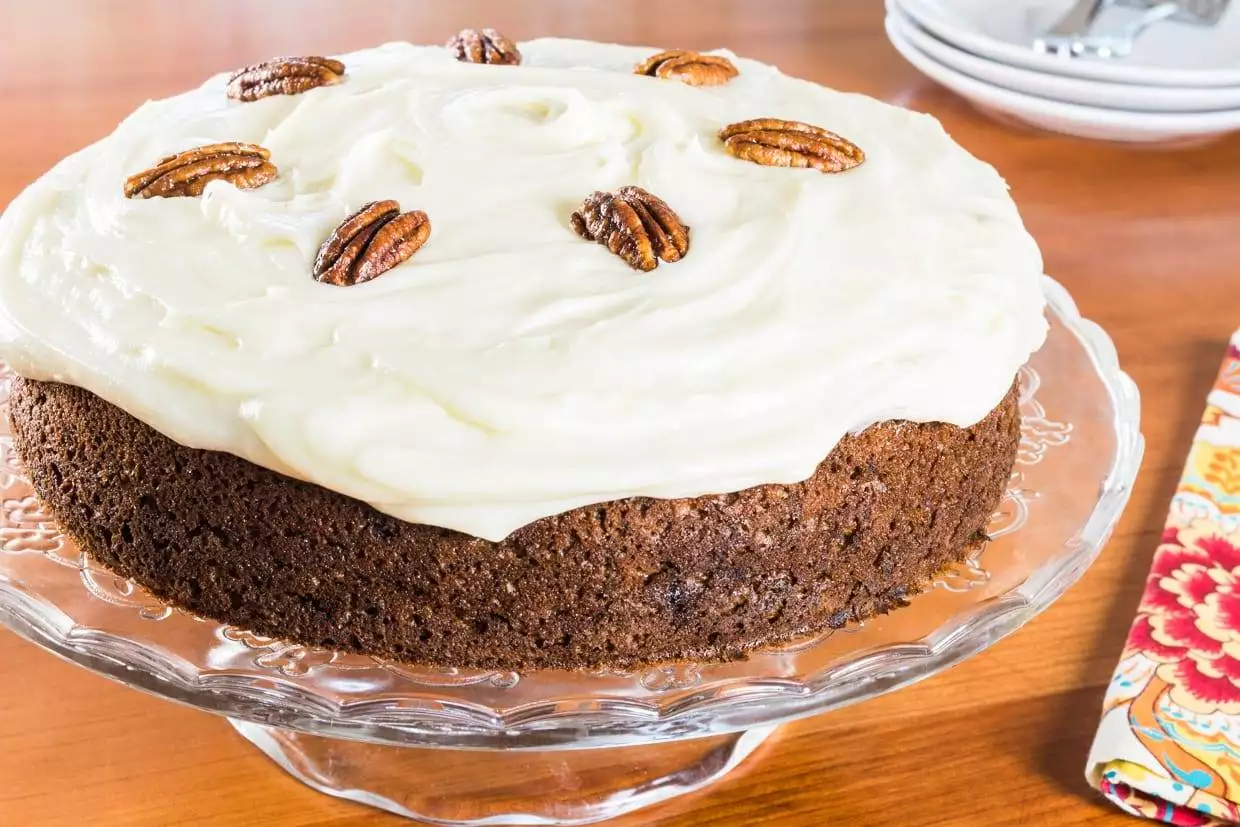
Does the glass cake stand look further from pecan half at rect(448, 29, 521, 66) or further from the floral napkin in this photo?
pecan half at rect(448, 29, 521, 66)

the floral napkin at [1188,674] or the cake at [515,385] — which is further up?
the cake at [515,385]

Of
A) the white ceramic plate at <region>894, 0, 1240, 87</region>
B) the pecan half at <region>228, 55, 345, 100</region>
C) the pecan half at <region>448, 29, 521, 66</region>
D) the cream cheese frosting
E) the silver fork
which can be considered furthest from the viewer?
the silver fork

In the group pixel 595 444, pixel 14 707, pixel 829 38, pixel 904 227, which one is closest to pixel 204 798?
pixel 14 707

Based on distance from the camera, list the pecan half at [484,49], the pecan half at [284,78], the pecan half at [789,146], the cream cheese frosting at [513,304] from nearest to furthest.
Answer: the cream cheese frosting at [513,304], the pecan half at [789,146], the pecan half at [284,78], the pecan half at [484,49]

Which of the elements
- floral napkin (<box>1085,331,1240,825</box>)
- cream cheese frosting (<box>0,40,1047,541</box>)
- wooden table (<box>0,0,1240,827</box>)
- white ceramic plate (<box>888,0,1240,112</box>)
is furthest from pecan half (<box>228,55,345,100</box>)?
white ceramic plate (<box>888,0,1240,112</box>)

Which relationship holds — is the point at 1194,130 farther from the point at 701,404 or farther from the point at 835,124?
the point at 701,404

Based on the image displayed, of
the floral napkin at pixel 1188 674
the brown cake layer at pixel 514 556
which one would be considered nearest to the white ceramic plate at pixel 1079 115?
the floral napkin at pixel 1188 674

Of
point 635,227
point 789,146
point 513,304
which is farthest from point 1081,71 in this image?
point 513,304

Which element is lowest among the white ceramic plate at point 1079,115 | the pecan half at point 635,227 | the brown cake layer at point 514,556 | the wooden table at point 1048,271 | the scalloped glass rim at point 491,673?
the wooden table at point 1048,271

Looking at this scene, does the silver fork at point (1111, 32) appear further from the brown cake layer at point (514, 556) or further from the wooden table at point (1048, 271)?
the brown cake layer at point (514, 556)
